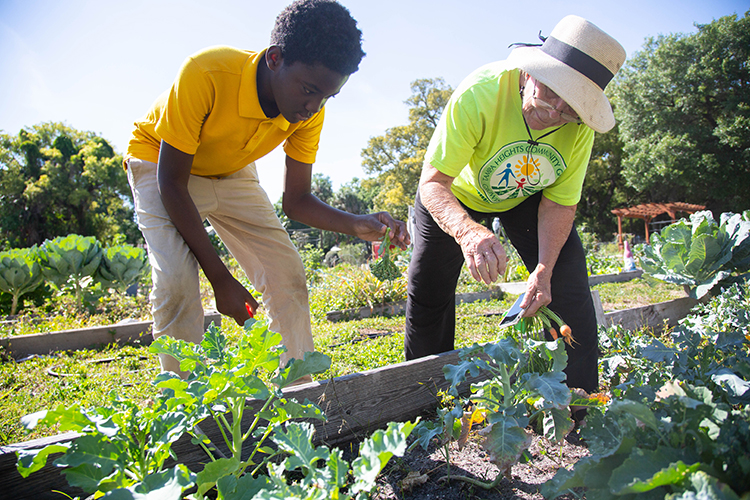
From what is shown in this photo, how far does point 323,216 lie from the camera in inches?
98.5

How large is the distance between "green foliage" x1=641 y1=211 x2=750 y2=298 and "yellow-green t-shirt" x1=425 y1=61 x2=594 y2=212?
234cm

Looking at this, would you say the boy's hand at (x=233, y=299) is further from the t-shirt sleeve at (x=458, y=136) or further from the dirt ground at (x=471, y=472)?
the t-shirt sleeve at (x=458, y=136)

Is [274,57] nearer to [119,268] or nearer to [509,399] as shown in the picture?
[509,399]

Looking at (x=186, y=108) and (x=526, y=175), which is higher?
(x=186, y=108)

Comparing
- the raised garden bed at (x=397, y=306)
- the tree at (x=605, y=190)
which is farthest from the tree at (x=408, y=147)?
the raised garden bed at (x=397, y=306)

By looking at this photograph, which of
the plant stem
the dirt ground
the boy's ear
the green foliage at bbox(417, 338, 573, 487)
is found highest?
the boy's ear

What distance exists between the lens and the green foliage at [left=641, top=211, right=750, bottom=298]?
3576 millimetres

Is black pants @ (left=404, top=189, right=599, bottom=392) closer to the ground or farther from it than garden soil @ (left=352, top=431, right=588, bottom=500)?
farther from it

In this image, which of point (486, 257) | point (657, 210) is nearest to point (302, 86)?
point (486, 257)

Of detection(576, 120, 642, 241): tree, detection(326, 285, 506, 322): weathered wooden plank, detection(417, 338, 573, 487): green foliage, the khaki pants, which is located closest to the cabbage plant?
detection(326, 285, 506, 322): weathered wooden plank

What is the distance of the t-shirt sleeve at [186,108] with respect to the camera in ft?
5.98

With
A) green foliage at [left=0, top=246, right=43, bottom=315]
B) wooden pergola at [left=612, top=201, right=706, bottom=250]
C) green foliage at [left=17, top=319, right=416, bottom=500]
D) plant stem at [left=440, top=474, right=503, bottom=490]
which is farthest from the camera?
wooden pergola at [left=612, top=201, right=706, bottom=250]

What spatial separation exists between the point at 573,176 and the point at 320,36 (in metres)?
1.40

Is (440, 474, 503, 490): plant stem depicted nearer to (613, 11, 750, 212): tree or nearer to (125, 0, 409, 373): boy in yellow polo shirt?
(125, 0, 409, 373): boy in yellow polo shirt
